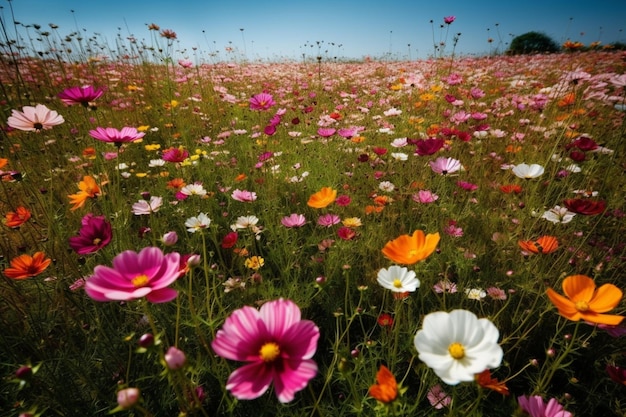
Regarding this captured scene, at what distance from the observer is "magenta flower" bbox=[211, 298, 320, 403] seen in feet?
1.53

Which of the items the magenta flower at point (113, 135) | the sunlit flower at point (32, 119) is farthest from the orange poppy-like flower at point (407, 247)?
the sunlit flower at point (32, 119)

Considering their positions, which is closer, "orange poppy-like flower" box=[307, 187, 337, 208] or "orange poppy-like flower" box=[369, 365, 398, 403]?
"orange poppy-like flower" box=[369, 365, 398, 403]

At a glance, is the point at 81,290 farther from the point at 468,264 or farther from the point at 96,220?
the point at 468,264

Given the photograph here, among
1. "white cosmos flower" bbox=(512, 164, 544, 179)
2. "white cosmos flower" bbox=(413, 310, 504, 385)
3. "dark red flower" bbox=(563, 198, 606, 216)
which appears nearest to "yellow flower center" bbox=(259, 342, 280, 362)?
"white cosmos flower" bbox=(413, 310, 504, 385)

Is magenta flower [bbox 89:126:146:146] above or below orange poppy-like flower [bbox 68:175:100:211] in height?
above

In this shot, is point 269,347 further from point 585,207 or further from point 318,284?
point 585,207

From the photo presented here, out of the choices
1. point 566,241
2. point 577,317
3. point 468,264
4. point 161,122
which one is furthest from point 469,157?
point 161,122

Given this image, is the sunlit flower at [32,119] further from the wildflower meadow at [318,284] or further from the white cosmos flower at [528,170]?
the white cosmos flower at [528,170]

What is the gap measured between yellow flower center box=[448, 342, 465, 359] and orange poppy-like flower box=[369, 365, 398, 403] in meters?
0.12

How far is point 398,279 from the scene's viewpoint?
2.80 ft

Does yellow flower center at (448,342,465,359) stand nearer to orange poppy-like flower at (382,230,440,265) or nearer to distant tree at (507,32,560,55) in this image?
orange poppy-like flower at (382,230,440,265)

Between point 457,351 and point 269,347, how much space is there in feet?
1.08

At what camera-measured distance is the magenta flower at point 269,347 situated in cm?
46

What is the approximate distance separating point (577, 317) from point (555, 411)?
0.81ft
